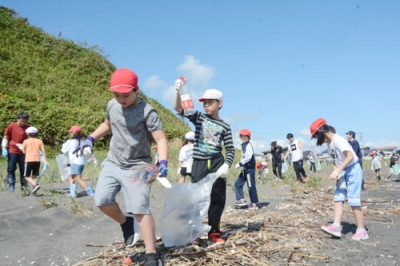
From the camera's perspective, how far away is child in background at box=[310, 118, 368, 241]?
4367 millimetres

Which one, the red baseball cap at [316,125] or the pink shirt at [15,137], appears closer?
the red baseball cap at [316,125]

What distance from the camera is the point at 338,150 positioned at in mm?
4535

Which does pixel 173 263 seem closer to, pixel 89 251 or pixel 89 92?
pixel 89 251

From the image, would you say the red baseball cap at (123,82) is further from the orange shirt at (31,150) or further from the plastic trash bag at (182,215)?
the orange shirt at (31,150)

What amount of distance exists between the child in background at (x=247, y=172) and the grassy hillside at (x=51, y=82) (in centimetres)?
1114

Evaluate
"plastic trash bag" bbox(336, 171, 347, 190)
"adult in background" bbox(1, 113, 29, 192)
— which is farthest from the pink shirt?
"plastic trash bag" bbox(336, 171, 347, 190)

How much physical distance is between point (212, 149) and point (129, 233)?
1236 millimetres

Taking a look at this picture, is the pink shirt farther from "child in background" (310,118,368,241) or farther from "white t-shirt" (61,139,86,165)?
"child in background" (310,118,368,241)

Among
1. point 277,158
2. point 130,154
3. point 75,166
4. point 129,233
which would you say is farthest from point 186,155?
point 277,158

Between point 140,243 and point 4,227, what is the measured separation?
2.40 m

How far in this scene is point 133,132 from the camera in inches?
132

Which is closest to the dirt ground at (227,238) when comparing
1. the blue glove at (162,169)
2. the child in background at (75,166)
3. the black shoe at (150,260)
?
the black shoe at (150,260)

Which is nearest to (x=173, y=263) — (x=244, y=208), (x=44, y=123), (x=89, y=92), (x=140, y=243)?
(x=140, y=243)

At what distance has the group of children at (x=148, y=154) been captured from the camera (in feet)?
10.6
